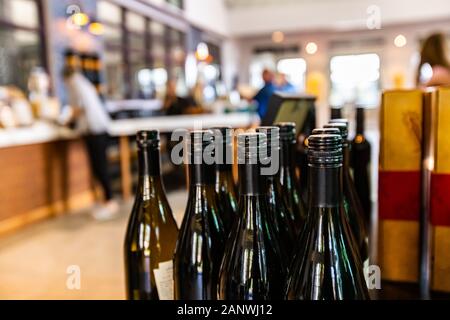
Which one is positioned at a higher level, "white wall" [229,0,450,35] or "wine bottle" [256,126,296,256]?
"white wall" [229,0,450,35]

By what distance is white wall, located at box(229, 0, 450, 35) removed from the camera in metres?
10.5

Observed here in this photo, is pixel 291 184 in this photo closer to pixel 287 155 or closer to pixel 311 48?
pixel 287 155

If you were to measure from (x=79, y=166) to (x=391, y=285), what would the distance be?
14.3 feet

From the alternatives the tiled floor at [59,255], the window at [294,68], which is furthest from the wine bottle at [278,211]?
the window at [294,68]

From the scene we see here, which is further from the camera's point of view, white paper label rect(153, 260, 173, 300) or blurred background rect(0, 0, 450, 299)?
blurred background rect(0, 0, 450, 299)

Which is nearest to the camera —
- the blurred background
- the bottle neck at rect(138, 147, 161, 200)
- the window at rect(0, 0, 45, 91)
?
the bottle neck at rect(138, 147, 161, 200)

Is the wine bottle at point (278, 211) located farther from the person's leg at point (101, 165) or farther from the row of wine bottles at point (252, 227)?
the person's leg at point (101, 165)

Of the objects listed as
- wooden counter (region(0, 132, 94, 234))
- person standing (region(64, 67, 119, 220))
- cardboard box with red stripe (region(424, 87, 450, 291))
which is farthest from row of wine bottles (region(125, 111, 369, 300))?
person standing (region(64, 67, 119, 220))

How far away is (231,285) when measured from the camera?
0.52m

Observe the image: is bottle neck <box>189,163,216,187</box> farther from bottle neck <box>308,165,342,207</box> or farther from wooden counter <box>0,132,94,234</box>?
wooden counter <box>0,132,94,234</box>

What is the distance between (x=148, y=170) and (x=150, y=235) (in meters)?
0.13

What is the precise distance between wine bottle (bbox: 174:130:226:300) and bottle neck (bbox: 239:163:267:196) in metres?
0.08

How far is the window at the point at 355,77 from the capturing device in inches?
466

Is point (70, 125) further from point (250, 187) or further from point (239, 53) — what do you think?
point (239, 53)
